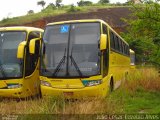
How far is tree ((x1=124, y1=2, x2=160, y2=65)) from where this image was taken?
14.2 metres

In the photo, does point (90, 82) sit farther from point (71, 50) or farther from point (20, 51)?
point (20, 51)

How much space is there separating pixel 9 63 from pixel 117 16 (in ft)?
143

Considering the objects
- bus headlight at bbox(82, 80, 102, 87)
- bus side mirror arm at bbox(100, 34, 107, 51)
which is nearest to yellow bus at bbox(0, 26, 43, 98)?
bus headlight at bbox(82, 80, 102, 87)

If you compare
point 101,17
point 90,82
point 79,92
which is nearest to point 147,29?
point 90,82

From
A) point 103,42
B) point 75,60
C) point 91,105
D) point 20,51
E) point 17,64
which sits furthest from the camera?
point 17,64

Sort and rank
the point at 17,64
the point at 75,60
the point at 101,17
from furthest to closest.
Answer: the point at 101,17 < the point at 17,64 < the point at 75,60

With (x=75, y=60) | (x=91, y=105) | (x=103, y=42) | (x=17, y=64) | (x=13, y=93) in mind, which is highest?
(x=103, y=42)

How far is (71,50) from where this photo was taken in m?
13.1

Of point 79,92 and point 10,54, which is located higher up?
point 10,54

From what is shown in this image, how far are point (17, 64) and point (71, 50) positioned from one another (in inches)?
88.5

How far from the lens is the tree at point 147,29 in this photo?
14.2 meters

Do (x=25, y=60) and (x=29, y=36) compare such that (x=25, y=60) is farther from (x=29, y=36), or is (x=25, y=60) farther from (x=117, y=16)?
(x=117, y=16)

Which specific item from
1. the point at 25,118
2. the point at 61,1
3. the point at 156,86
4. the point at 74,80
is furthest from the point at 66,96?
the point at 61,1

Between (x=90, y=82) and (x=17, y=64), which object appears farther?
(x=17, y=64)
